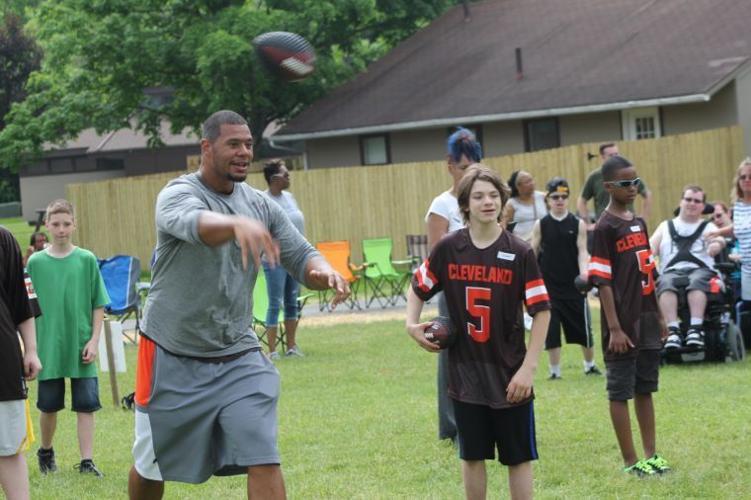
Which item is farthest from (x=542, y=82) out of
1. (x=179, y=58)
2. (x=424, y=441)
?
(x=424, y=441)

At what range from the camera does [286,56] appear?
10.8 m

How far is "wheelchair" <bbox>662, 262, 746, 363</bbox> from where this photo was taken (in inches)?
537

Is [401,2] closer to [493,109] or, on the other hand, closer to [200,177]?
[493,109]

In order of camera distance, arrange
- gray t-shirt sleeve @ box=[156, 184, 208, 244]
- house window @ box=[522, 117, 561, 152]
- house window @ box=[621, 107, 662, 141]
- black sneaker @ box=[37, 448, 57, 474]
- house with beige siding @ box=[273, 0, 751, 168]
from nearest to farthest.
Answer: gray t-shirt sleeve @ box=[156, 184, 208, 244]
black sneaker @ box=[37, 448, 57, 474]
house with beige siding @ box=[273, 0, 751, 168]
house window @ box=[621, 107, 662, 141]
house window @ box=[522, 117, 561, 152]

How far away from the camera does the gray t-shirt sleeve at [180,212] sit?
Answer: 5.30 meters

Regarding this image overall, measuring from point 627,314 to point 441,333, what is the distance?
6.80ft

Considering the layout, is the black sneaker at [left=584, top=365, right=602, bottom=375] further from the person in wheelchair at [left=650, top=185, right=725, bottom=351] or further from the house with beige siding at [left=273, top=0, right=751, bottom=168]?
the house with beige siding at [left=273, top=0, right=751, bottom=168]

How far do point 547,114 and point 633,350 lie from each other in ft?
78.6

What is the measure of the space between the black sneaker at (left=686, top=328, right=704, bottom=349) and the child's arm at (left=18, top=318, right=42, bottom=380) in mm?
8076

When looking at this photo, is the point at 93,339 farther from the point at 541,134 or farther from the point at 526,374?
the point at 541,134

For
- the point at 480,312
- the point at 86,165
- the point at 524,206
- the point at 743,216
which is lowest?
the point at 480,312

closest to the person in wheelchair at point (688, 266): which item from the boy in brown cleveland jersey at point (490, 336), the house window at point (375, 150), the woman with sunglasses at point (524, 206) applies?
the woman with sunglasses at point (524, 206)

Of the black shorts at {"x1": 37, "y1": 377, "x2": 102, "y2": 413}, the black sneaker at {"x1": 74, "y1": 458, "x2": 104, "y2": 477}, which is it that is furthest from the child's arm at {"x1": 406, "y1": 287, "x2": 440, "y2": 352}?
the black sneaker at {"x1": 74, "y1": 458, "x2": 104, "y2": 477}

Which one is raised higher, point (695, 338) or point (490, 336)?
point (490, 336)
